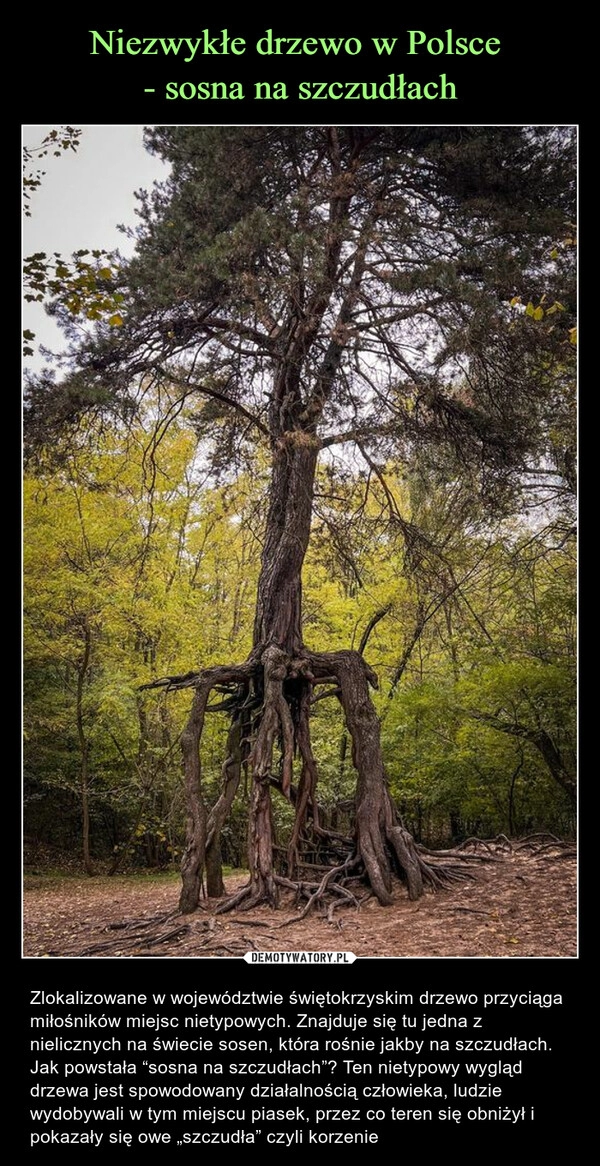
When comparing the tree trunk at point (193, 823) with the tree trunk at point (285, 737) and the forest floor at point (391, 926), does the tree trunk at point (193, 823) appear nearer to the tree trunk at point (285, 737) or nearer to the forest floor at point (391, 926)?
the tree trunk at point (285, 737)

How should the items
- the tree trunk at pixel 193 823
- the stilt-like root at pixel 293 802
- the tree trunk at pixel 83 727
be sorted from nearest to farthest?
1. the tree trunk at pixel 193 823
2. the stilt-like root at pixel 293 802
3. the tree trunk at pixel 83 727

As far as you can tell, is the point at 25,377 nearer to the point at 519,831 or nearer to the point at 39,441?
the point at 39,441

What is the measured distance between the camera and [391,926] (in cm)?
586

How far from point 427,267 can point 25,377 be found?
331cm

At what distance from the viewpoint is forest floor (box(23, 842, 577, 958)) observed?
5379 millimetres

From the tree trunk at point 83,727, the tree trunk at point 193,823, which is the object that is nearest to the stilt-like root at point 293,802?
the tree trunk at point 193,823

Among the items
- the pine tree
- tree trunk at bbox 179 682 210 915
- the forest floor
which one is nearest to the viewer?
the forest floor

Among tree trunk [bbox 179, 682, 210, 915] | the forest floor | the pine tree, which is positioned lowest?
the forest floor

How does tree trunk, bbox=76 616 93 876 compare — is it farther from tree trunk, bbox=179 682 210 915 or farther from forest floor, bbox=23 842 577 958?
tree trunk, bbox=179 682 210 915

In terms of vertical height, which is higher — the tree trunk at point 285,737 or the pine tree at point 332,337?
the pine tree at point 332,337

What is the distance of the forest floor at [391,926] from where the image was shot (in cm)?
538

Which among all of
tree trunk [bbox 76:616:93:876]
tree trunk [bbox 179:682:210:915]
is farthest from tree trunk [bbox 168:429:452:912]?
tree trunk [bbox 76:616:93:876]

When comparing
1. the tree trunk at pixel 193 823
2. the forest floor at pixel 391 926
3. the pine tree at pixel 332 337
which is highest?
the pine tree at pixel 332 337

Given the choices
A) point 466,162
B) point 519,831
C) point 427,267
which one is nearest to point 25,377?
Result: point 427,267
